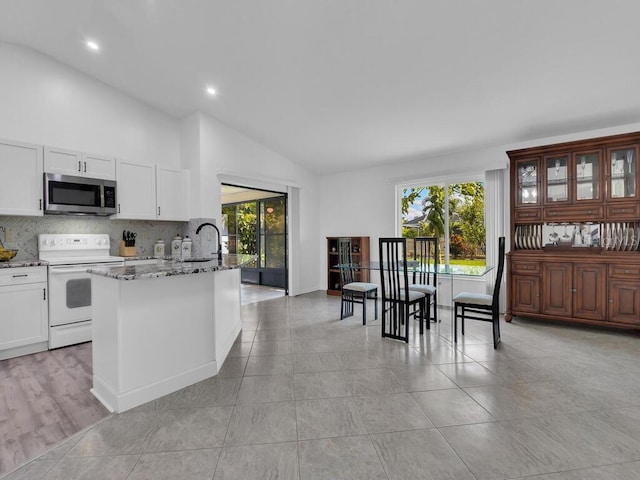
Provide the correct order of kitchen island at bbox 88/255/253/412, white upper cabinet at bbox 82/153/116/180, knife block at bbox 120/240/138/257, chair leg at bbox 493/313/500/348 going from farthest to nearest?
knife block at bbox 120/240/138/257
white upper cabinet at bbox 82/153/116/180
chair leg at bbox 493/313/500/348
kitchen island at bbox 88/255/253/412

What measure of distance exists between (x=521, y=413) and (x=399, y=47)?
305 cm

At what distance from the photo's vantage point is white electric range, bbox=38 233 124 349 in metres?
3.36

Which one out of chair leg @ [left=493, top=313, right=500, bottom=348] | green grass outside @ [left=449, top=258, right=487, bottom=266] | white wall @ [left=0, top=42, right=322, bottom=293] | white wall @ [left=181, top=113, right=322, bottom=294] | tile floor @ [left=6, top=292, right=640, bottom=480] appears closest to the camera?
tile floor @ [left=6, top=292, right=640, bottom=480]

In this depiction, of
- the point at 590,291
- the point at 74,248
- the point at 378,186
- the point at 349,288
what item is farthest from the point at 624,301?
the point at 74,248

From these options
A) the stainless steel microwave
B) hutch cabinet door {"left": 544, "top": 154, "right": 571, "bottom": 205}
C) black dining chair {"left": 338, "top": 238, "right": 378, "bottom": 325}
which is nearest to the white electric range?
the stainless steel microwave

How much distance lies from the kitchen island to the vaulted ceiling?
2.26 metres

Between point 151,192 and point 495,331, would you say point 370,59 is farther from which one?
point 151,192

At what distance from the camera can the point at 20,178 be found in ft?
10.8

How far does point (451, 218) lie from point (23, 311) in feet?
18.5

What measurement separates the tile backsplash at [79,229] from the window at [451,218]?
383 centimetres

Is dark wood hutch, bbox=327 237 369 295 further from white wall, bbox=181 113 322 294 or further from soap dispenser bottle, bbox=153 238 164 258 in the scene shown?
soap dispenser bottle, bbox=153 238 164 258

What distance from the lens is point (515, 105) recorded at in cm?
353

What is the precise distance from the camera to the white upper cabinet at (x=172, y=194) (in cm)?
440

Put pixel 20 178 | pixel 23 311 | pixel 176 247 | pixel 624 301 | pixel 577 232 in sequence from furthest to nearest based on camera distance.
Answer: pixel 176 247 → pixel 577 232 → pixel 624 301 → pixel 20 178 → pixel 23 311
